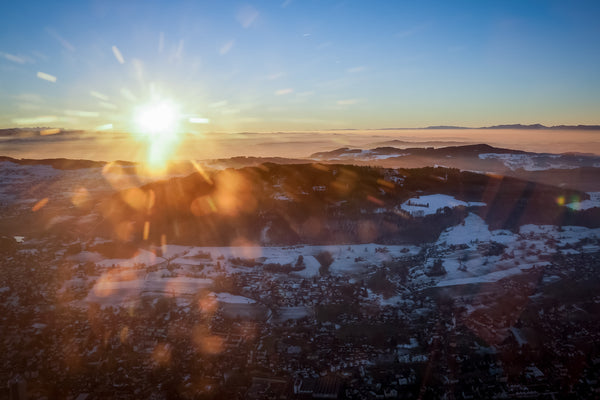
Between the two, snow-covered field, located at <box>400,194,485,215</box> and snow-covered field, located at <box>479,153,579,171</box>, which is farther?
snow-covered field, located at <box>479,153,579,171</box>

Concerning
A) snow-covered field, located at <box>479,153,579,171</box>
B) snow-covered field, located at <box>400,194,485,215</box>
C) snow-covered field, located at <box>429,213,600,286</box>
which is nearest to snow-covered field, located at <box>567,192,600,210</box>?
snow-covered field, located at <box>429,213,600,286</box>

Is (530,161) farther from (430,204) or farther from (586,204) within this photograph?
(430,204)

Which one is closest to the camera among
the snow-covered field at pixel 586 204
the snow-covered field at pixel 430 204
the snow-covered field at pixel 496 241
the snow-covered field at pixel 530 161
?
the snow-covered field at pixel 496 241

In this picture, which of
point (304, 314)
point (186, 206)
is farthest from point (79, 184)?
point (304, 314)

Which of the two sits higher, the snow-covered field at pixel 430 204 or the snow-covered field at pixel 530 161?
the snow-covered field at pixel 530 161

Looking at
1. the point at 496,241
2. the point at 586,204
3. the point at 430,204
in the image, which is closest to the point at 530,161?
the point at 586,204

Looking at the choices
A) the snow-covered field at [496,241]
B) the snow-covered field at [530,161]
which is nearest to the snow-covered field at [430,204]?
the snow-covered field at [496,241]

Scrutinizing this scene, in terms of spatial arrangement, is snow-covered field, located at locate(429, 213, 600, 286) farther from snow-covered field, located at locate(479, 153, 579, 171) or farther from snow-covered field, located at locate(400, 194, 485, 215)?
snow-covered field, located at locate(479, 153, 579, 171)

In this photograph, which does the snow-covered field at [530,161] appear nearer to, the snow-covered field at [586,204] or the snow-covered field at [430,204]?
the snow-covered field at [586,204]

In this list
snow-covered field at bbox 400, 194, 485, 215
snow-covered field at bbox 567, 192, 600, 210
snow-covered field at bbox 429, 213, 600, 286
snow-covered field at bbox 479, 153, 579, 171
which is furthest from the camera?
snow-covered field at bbox 479, 153, 579, 171

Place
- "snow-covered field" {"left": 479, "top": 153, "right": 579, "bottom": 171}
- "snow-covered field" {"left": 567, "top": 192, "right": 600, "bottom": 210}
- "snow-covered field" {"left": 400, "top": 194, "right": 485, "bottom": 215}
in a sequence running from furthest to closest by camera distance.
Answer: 1. "snow-covered field" {"left": 479, "top": 153, "right": 579, "bottom": 171}
2. "snow-covered field" {"left": 567, "top": 192, "right": 600, "bottom": 210}
3. "snow-covered field" {"left": 400, "top": 194, "right": 485, "bottom": 215}

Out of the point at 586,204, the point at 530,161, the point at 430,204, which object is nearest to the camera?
the point at 430,204

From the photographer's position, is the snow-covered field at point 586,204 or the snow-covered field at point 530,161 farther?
the snow-covered field at point 530,161
